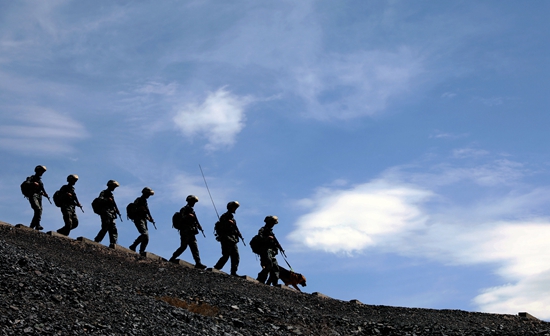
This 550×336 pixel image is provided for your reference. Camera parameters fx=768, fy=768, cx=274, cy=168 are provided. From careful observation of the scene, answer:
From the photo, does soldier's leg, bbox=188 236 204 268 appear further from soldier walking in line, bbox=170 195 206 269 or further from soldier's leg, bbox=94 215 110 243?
soldier's leg, bbox=94 215 110 243

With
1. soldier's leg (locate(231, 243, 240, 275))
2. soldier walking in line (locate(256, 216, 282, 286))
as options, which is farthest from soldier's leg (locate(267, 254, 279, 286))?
soldier's leg (locate(231, 243, 240, 275))

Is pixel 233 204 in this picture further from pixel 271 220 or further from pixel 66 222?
pixel 66 222

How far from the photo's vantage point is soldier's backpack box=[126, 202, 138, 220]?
23391 mm

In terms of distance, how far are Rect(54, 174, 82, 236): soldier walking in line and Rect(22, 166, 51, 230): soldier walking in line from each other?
0.62 m

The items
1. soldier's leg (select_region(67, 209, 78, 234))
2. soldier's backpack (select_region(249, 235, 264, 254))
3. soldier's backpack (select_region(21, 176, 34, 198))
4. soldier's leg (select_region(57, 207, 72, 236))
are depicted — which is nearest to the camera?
soldier's leg (select_region(57, 207, 72, 236))

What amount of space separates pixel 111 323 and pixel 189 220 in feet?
32.6

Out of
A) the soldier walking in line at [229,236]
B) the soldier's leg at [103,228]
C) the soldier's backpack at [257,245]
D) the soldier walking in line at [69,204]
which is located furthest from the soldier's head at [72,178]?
the soldier's backpack at [257,245]

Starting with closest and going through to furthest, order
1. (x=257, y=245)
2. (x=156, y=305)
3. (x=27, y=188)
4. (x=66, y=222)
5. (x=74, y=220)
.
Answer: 1. (x=156, y=305)
2. (x=66, y=222)
3. (x=27, y=188)
4. (x=74, y=220)
5. (x=257, y=245)

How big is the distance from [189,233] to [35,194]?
4688mm

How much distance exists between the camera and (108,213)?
23.0 metres

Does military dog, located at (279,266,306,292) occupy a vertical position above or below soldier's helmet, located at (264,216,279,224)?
below

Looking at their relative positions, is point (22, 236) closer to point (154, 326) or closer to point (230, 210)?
point (230, 210)

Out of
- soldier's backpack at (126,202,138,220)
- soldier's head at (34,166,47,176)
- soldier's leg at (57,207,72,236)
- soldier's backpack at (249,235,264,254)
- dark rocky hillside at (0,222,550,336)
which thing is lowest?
dark rocky hillside at (0,222,550,336)

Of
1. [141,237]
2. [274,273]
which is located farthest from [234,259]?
[141,237]
